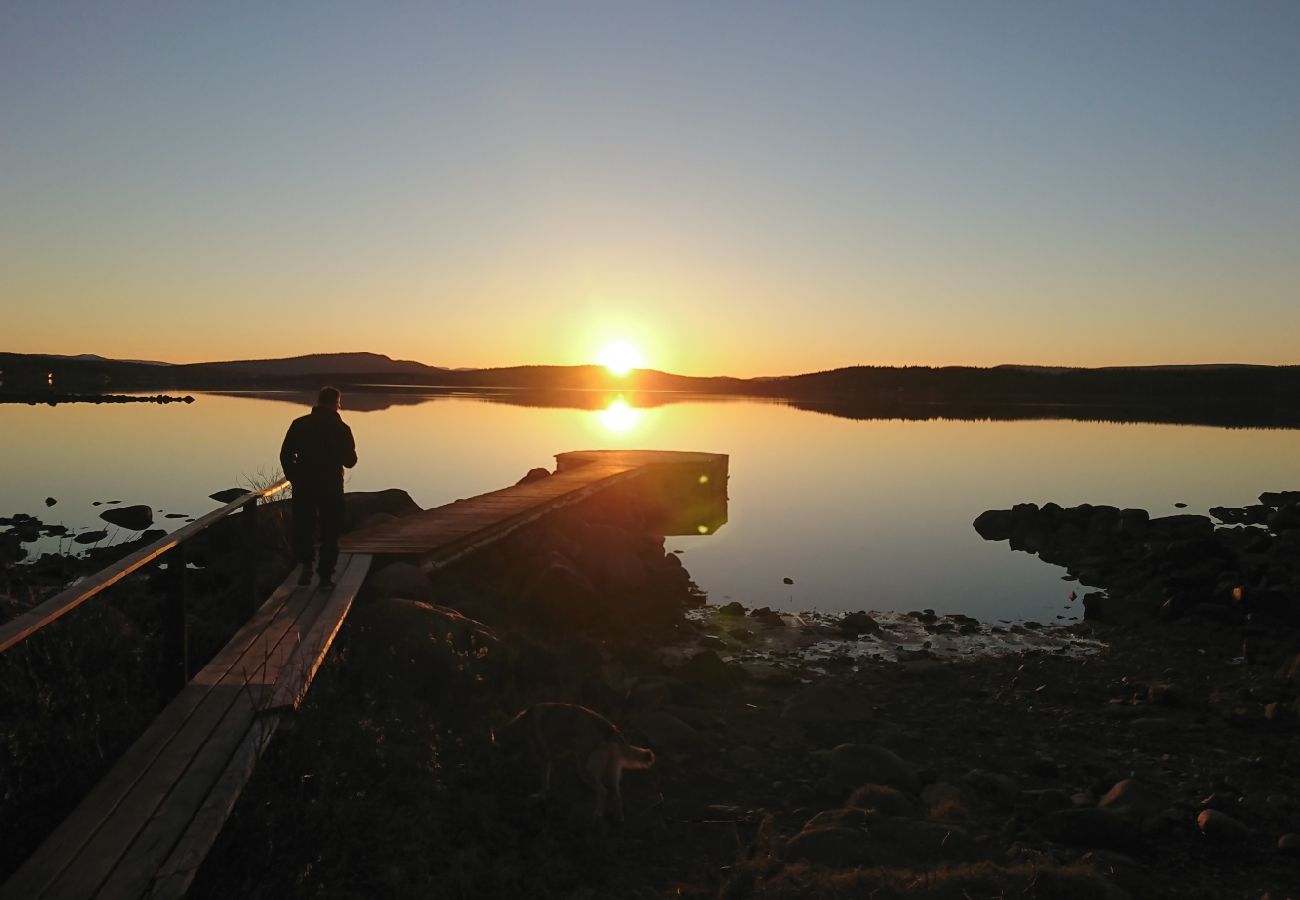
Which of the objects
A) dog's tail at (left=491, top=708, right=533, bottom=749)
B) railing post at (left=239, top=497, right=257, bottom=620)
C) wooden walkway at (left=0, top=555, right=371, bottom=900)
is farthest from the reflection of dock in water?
wooden walkway at (left=0, top=555, right=371, bottom=900)

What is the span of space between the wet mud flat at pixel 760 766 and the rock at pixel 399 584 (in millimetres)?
40

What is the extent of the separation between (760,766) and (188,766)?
4989 mm

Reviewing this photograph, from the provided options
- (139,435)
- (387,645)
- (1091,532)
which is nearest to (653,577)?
(387,645)

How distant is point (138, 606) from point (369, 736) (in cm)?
429

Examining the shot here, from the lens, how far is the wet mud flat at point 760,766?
5340mm

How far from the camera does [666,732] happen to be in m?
8.60

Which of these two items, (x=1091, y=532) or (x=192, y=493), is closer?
(x=1091, y=532)

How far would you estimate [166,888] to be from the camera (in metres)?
3.73

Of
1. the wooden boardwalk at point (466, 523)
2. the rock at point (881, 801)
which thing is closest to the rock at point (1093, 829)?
the rock at point (881, 801)

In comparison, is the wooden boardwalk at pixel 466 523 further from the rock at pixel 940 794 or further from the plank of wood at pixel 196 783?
the rock at pixel 940 794

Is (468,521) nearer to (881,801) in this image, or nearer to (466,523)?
(466,523)

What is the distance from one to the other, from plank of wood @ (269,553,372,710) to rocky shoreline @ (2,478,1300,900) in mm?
190

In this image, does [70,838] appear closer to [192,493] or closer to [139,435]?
[192,493]

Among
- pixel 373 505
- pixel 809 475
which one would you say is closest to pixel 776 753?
pixel 373 505
